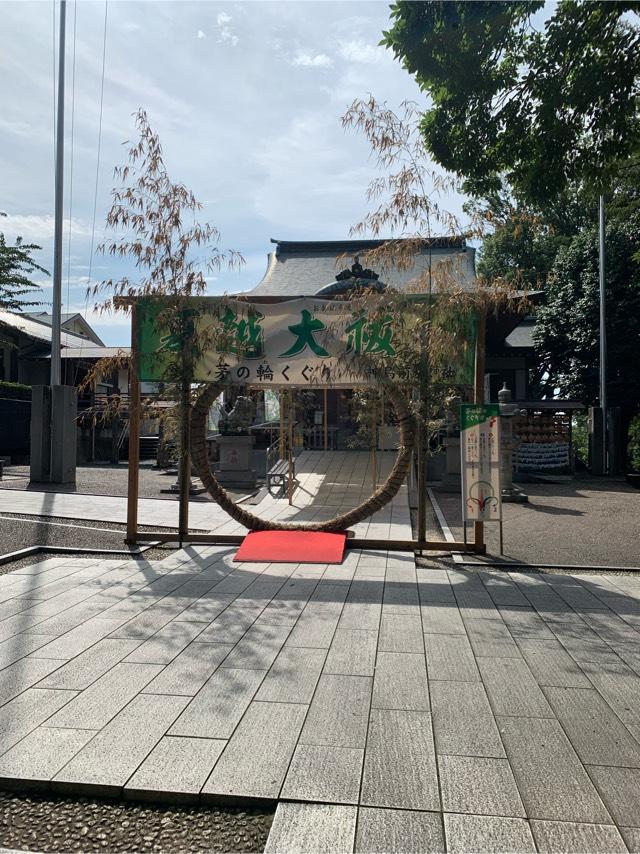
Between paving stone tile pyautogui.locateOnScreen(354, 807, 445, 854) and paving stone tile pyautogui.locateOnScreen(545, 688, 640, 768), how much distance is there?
0.86 meters

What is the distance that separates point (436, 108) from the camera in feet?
21.6

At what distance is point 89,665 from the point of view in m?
3.81

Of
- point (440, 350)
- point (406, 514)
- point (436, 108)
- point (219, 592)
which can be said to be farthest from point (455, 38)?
point (406, 514)

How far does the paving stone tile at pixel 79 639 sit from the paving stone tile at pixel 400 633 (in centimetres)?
195

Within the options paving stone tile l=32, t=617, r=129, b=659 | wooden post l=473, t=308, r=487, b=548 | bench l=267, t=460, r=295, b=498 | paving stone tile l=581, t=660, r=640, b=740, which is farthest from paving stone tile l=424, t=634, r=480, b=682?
bench l=267, t=460, r=295, b=498

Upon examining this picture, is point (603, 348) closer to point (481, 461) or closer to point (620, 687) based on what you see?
point (481, 461)

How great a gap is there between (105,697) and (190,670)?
0.53m

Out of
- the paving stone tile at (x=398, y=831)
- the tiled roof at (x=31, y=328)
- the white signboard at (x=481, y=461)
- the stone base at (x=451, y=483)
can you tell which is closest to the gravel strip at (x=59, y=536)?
the white signboard at (x=481, y=461)

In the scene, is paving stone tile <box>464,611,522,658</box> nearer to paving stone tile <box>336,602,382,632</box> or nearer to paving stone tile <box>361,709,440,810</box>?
paving stone tile <box>336,602,382,632</box>

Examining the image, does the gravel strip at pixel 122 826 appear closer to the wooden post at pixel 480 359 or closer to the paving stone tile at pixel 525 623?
the paving stone tile at pixel 525 623

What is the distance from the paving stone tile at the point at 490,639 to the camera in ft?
A: 13.3

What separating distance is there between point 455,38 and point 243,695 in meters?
6.04

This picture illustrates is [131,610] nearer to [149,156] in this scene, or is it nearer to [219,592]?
[219,592]

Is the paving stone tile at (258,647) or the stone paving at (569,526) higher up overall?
the stone paving at (569,526)
